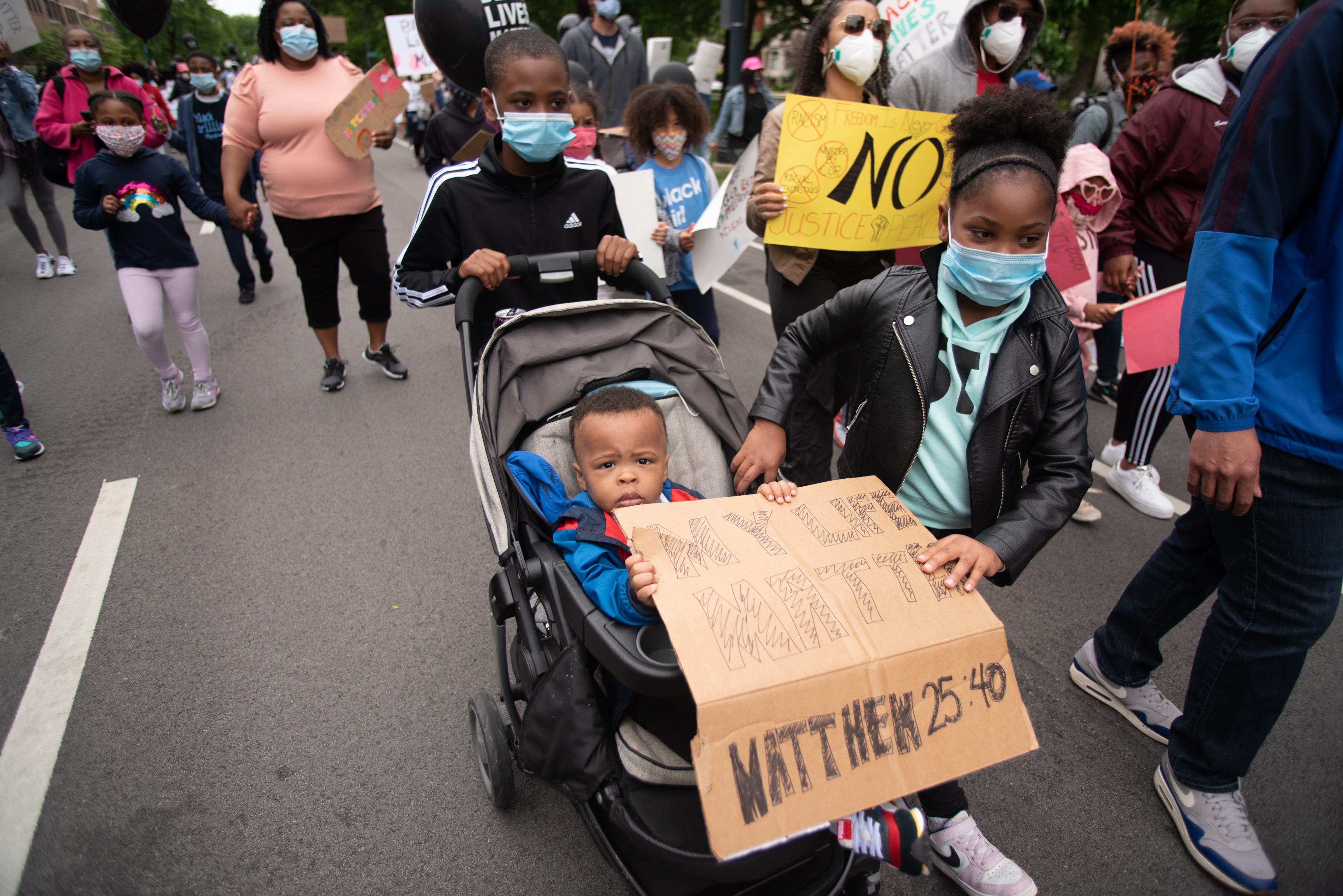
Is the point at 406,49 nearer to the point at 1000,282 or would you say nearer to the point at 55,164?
the point at 55,164

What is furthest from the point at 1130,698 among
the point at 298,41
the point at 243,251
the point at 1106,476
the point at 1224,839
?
the point at 243,251

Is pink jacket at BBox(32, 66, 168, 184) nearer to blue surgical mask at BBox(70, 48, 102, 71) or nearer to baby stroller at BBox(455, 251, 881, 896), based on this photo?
blue surgical mask at BBox(70, 48, 102, 71)

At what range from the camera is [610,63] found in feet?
26.0

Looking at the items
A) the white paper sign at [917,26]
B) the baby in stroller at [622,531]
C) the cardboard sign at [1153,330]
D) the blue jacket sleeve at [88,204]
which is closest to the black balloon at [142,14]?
the blue jacket sleeve at [88,204]

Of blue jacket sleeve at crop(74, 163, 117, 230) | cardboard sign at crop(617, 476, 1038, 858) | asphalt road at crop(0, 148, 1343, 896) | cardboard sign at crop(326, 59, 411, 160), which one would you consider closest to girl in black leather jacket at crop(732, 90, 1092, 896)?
cardboard sign at crop(617, 476, 1038, 858)

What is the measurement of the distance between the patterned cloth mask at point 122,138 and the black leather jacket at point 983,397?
4.32 m

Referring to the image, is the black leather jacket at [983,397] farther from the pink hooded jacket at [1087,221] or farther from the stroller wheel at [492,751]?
the pink hooded jacket at [1087,221]

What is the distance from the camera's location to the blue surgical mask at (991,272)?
1627mm

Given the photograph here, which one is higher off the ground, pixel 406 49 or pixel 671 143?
pixel 406 49

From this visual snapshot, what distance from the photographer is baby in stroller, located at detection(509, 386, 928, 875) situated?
4.47 feet

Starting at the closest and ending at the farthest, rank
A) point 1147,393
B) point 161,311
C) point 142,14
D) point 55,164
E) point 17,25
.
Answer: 1. point 1147,393
2. point 161,311
3. point 142,14
4. point 17,25
5. point 55,164

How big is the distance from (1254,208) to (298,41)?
452 centimetres

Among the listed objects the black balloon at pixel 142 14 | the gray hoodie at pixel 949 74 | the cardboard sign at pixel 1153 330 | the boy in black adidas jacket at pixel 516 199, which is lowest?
the cardboard sign at pixel 1153 330

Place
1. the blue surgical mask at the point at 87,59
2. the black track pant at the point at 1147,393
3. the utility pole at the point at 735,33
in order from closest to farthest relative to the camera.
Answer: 1. the black track pant at the point at 1147,393
2. the blue surgical mask at the point at 87,59
3. the utility pole at the point at 735,33
